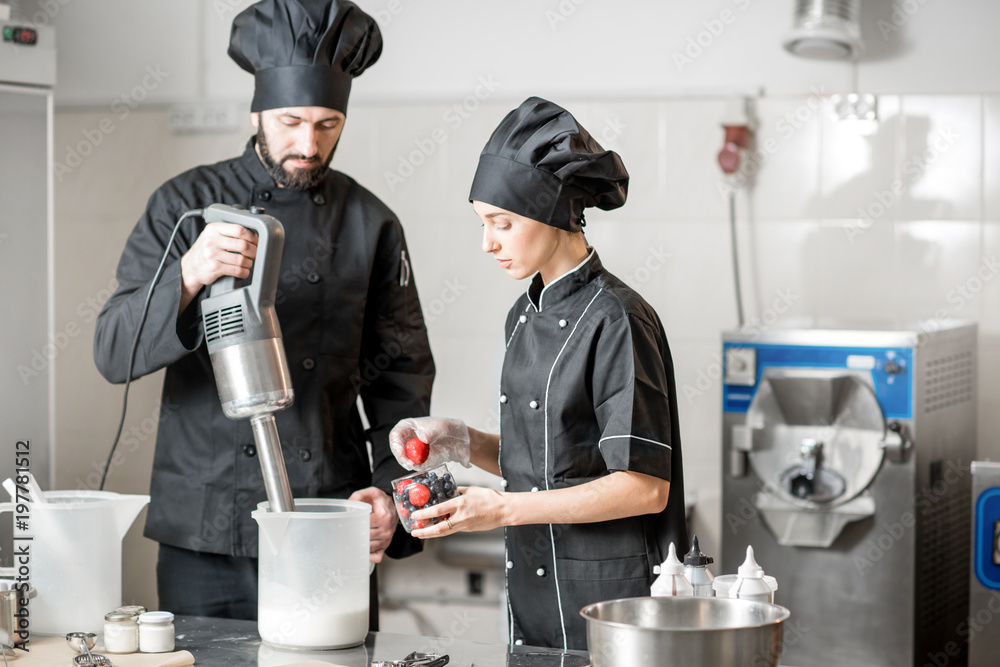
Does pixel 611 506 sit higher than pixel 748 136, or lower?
lower

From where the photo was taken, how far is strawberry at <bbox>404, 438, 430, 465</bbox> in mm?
1562

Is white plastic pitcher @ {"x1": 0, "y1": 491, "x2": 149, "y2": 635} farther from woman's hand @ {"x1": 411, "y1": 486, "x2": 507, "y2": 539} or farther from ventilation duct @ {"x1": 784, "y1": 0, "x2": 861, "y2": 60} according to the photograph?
ventilation duct @ {"x1": 784, "y1": 0, "x2": 861, "y2": 60}

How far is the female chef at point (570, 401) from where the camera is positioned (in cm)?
156

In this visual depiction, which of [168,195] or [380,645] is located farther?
[168,195]

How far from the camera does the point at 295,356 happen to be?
189 centimetres

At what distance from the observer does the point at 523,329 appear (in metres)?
1.75

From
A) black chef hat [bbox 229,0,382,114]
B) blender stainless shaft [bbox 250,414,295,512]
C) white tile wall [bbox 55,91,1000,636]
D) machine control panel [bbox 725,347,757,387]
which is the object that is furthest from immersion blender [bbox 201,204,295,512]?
white tile wall [bbox 55,91,1000,636]

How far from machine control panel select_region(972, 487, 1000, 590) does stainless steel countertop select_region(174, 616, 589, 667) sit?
146 centimetres

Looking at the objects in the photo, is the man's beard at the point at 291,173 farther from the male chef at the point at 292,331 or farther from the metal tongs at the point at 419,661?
the metal tongs at the point at 419,661

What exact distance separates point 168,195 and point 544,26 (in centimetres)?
171

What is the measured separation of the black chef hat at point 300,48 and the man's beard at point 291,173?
0.25ft

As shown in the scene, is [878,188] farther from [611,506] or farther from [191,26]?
[191,26]

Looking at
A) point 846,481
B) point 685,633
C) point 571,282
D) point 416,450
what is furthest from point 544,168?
point 846,481

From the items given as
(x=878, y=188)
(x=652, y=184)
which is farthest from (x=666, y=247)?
(x=878, y=188)
